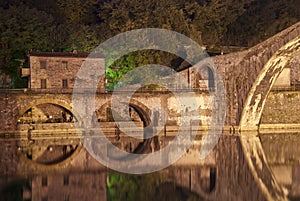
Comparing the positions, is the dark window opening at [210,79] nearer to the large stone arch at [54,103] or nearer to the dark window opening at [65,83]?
the large stone arch at [54,103]

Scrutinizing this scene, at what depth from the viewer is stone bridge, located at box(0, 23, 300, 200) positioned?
29.8m

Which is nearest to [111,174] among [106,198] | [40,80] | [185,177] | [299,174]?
[185,177]

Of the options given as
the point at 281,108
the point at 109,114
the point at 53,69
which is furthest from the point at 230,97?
the point at 53,69

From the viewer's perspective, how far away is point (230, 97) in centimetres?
3222

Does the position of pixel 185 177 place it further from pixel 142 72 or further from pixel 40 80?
pixel 142 72

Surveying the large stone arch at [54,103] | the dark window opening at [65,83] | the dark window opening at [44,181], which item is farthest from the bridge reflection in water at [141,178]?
the dark window opening at [65,83]

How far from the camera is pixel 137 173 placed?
15.1 metres

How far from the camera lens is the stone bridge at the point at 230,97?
1171 inches

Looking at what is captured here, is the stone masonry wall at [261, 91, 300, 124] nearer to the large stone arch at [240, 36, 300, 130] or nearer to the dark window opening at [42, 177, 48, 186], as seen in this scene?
the large stone arch at [240, 36, 300, 130]

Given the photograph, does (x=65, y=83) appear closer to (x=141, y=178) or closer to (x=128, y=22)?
(x=128, y=22)

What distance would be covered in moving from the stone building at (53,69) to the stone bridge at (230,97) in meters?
2.70

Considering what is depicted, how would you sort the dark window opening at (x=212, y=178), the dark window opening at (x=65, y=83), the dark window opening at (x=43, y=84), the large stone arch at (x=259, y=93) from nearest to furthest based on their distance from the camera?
the dark window opening at (x=212, y=178), the large stone arch at (x=259, y=93), the dark window opening at (x=43, y=84), the dark window opening at (x=65, y=83)

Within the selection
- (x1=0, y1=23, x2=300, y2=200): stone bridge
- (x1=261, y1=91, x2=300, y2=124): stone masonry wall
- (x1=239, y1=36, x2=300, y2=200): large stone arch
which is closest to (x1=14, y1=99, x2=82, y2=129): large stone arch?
(x1=0, y1=23, x2=300, y2=200): stone bridge

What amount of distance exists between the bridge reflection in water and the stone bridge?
33.9ft
